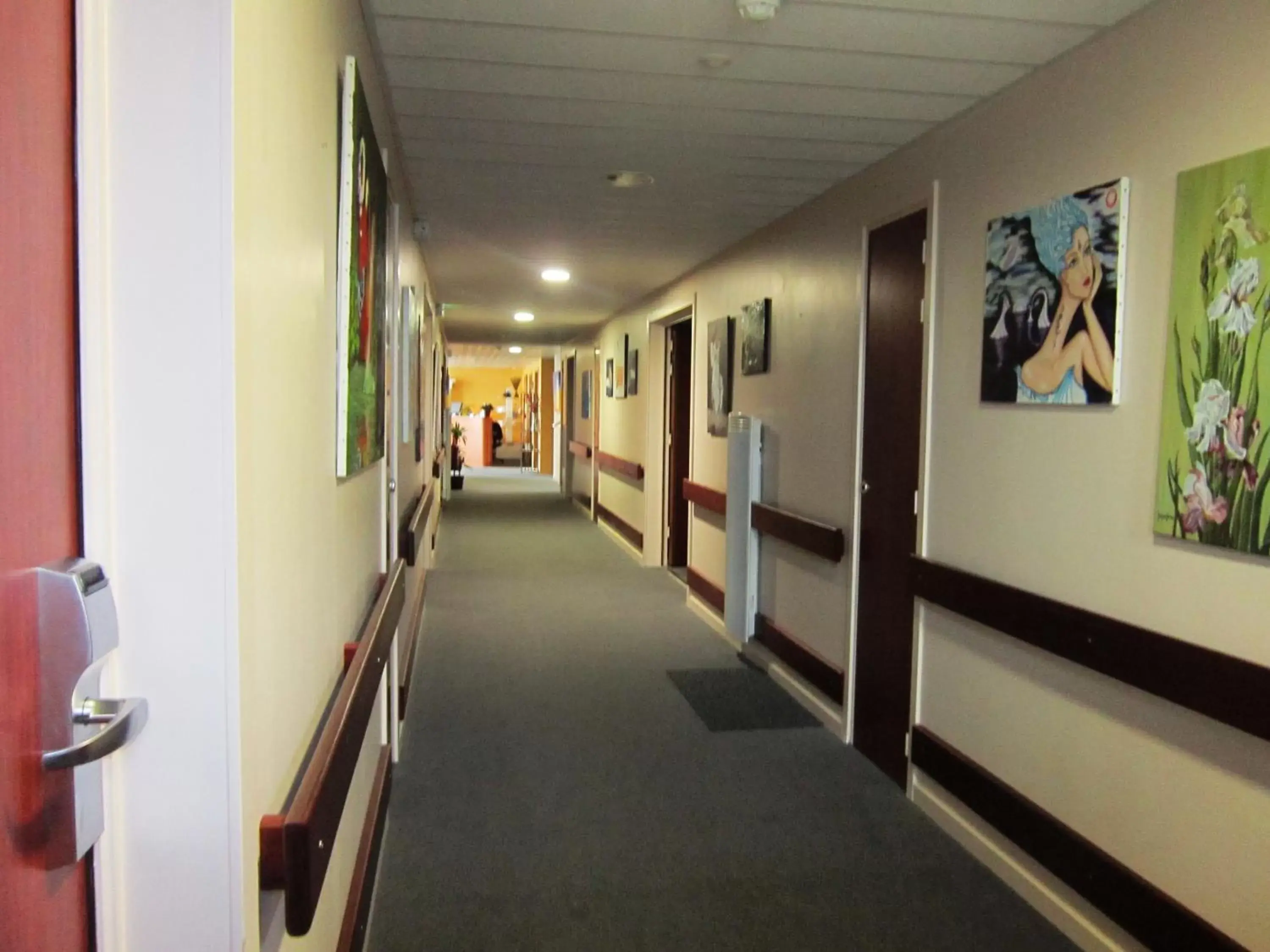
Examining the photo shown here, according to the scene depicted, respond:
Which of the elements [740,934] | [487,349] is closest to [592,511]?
[487,349]

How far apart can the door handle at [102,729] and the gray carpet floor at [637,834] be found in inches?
69.3

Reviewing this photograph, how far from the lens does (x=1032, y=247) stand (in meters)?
2.65

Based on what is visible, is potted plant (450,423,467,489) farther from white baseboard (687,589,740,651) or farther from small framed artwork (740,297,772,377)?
small framed artwork (740,297,772,377)

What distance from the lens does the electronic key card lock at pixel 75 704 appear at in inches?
33.5

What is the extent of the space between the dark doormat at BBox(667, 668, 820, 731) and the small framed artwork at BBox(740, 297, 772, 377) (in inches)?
67.0

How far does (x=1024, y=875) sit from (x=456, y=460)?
1396cm

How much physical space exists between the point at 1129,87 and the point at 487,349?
14749 mm

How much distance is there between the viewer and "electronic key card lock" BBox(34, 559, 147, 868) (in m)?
0.85

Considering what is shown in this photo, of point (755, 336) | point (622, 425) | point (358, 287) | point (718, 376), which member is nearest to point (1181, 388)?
point (358, 287)

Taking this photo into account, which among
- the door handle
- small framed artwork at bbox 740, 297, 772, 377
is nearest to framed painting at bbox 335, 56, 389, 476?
the door handle

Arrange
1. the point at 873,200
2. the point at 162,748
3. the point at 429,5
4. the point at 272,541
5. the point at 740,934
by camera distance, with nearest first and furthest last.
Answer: the point at 162,748
the point at 272,541
the point at 429,5
the point at 740,934
the point at 873,200

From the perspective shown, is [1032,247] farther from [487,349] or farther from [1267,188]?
[487,349]

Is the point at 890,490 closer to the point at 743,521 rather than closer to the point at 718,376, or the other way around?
the point at 743,521

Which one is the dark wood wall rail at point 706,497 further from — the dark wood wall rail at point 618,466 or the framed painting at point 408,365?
the framed painting at point 408,365
